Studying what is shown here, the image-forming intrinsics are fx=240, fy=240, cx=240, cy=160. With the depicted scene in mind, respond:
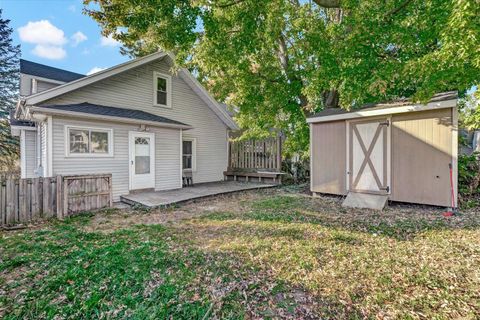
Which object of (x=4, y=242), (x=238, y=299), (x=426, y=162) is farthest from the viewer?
(x=426, y=162)

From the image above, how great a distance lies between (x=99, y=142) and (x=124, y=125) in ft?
3.20

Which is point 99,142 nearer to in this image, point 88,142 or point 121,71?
point 88,142

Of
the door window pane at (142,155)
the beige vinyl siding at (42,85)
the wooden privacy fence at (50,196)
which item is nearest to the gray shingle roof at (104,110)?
the door window pane at (142,155)

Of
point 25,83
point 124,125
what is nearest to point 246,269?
point 124,125

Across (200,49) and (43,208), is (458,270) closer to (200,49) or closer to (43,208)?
(43,208)

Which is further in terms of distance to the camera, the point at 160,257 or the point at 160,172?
the point at 160,172

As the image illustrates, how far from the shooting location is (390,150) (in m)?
6.73

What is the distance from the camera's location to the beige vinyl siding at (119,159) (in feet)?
23.0

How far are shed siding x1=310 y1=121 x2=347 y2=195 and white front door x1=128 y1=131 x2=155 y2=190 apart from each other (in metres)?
5.89

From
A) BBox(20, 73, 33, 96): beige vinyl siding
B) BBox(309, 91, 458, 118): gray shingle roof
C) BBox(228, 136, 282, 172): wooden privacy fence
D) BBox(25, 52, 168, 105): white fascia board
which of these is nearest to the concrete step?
BBox(309, 91, 458, 118): gray shingle roof

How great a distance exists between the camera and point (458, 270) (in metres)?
3.03

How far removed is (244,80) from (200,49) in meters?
2.27

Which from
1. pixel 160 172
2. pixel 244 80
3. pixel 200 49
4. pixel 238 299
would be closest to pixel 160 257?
pixel 238 299

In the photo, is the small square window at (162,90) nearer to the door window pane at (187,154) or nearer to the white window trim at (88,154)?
the door window pane at (187,154)
